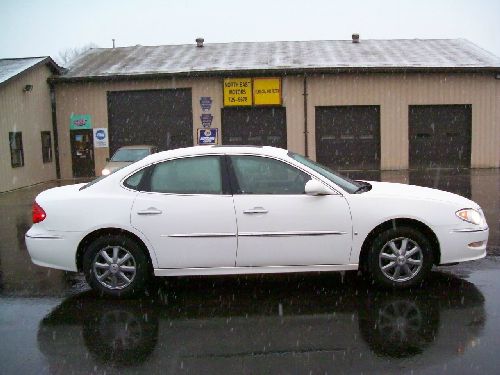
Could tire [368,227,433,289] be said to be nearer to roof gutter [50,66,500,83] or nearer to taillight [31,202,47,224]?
taillight [31,202,47,224]

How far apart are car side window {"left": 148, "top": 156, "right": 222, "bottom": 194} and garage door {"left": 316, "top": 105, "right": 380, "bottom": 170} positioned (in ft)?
55.3

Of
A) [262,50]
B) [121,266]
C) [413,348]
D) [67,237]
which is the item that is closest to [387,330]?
[413,348]

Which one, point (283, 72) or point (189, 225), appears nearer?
point (189, 225)

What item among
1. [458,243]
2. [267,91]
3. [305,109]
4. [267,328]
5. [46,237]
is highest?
→ [267,91]

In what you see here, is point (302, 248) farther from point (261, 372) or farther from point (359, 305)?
point (261, 372)

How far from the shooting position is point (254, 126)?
72.6ft

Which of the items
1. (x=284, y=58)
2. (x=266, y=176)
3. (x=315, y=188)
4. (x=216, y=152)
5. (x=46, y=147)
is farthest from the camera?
(x=284, y=58)

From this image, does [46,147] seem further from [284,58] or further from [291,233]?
[291,233]

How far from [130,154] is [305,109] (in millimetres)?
8474

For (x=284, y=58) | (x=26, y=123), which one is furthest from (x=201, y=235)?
(x=284, y=58)

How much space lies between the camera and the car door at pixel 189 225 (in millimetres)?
5281

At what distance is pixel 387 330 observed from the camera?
14.6 ft

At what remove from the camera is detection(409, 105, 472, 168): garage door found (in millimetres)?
22000

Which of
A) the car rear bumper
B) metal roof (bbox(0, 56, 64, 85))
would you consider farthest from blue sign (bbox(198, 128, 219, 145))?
the car rear bumper
